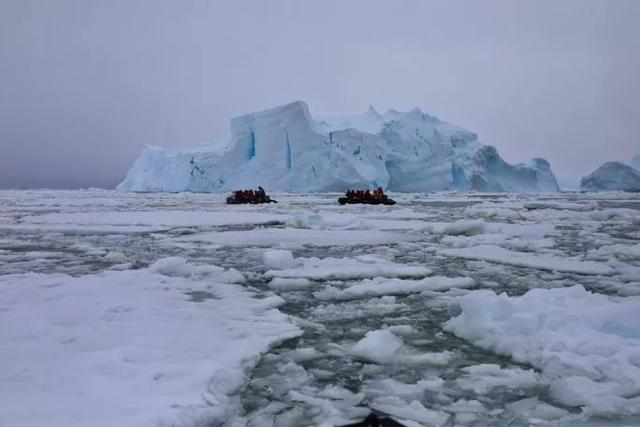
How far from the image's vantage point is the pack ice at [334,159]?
3522 centimetres

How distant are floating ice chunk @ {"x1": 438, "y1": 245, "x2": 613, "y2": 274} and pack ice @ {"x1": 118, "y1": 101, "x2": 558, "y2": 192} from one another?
27661 millimetres

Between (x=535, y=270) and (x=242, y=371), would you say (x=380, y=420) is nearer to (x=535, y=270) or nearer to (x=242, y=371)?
(x=242, y=371)

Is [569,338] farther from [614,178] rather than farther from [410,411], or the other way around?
[614,178]

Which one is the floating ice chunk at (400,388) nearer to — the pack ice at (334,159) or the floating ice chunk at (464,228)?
the floating ice chunk at (464,228)

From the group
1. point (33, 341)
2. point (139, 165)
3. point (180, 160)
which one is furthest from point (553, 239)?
point (139, 165)

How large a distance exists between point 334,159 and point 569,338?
32.7m

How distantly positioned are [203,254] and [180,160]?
35.5 m

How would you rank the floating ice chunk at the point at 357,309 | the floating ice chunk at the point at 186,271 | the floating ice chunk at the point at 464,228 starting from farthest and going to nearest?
the floating ice chunk at the point at 464,228
the floating ice chunk at the point at 186,271
the floating ice chunk at the point at 357,309

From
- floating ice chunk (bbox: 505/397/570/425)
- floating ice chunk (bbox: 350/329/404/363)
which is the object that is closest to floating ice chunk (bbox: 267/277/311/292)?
floating ice chunk (bbox: 350/329/404/363)

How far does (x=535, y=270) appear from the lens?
18.8 ft

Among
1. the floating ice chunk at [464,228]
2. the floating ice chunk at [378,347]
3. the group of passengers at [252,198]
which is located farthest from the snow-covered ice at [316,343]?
the group of passengers at [252,198]

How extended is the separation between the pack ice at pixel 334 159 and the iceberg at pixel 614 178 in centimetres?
755

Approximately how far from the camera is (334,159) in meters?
35.3

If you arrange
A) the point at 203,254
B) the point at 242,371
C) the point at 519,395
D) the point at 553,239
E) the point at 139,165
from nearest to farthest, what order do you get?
the point at 519,395
the point at 242,371
the point at 203,254
the point at 553,239
the point at 139,165
